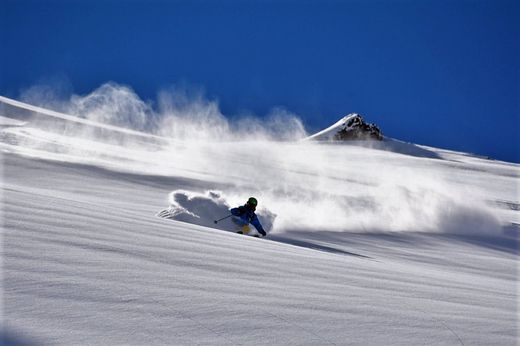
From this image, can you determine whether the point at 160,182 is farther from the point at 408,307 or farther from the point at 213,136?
the point at 213,136

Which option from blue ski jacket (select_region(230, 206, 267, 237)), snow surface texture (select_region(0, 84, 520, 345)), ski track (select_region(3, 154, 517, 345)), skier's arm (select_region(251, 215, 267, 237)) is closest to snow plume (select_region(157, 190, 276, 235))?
snow surface texture (select_region(0, 84, 520, 345))

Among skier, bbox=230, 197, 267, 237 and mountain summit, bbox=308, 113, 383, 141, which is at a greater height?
mountain summit, bbox=308, 113, 383, 141

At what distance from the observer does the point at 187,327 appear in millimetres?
2393

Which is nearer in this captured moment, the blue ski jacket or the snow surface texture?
the snow surface texture

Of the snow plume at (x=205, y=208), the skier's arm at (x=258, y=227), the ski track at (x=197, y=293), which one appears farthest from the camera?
the snow plume at (x=205, y=208)

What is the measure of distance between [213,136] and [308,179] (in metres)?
21.4

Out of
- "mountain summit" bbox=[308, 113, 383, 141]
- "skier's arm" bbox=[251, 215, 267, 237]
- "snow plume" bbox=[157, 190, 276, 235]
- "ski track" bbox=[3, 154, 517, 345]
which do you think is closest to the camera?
"ski track" bbox=[3, 154, 517, 345]

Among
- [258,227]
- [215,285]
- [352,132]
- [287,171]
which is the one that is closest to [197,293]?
[215,285]

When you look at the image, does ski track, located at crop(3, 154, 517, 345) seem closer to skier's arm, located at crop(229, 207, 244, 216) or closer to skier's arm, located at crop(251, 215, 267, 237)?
skier's arm, located at crop(251, 215, 267, 237)

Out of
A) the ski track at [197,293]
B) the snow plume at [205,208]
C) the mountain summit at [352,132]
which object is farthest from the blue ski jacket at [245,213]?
the mountain summit at [352,132]

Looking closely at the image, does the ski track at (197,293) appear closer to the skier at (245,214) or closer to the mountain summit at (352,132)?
the skier at (245,214)

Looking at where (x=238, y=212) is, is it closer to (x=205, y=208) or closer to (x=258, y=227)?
(x=258, y=227)

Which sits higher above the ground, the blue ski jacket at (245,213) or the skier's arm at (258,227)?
the blue ski jacket at (245,213)

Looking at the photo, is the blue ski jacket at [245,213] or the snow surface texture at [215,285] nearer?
the snow surface texture at [215,285]
